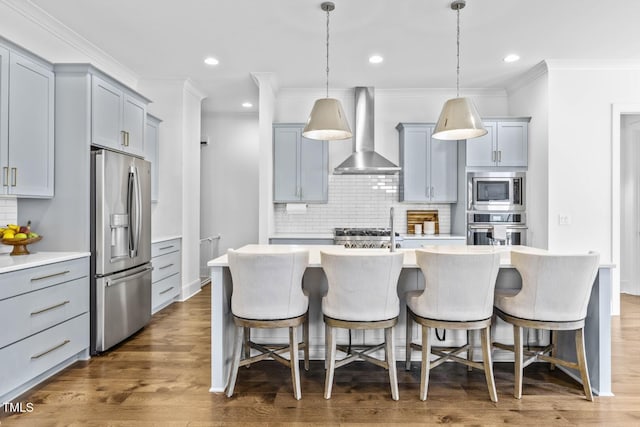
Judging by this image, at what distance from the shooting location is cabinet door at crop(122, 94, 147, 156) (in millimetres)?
3612

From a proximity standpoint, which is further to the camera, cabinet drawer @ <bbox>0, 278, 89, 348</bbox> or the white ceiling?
the white ceiling

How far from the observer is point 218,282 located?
253cm

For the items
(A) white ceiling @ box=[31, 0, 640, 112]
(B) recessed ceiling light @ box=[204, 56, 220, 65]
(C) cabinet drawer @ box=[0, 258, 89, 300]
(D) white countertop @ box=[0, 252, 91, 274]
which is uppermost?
(A) white ceiling @ box=[31, 0, 640, 112]

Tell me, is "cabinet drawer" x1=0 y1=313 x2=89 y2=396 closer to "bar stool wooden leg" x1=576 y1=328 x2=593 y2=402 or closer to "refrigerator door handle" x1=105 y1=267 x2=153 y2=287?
"refrigerator door handle" x1=105 y1=267 x2=153 y2=287

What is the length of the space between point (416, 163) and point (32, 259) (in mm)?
4088

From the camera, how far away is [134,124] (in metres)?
3.77

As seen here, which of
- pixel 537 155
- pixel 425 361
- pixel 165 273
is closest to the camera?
pixel 425 361

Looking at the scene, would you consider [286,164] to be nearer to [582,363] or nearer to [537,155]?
[537,155]

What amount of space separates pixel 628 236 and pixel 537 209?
6.37ft

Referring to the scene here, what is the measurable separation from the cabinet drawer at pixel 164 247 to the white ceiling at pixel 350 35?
2.04m

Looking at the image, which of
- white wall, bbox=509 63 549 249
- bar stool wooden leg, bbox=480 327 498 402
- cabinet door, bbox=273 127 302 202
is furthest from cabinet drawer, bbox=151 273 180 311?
white wall, bbox=509 63 549 249

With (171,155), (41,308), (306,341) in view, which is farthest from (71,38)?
(306,341)

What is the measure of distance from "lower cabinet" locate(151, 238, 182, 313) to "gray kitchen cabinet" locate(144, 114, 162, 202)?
0.66m

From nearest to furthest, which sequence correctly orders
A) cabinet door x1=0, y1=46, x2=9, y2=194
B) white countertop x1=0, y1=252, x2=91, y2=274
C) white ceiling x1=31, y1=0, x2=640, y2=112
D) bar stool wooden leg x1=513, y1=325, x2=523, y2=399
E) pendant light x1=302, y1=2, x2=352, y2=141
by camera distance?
white countertop x1=0, y1=252, x2=91, y2=274 < bar stool wooden leg x1=513, y1=325, x2=523, y2=399 < cabinet door x1=0, y1=46, x2=9, y2=194 < pendant light x1=302, y1=2, x2=352, y2=141 < white ceiling x1=31, y1=0, x2=640, y2=112
